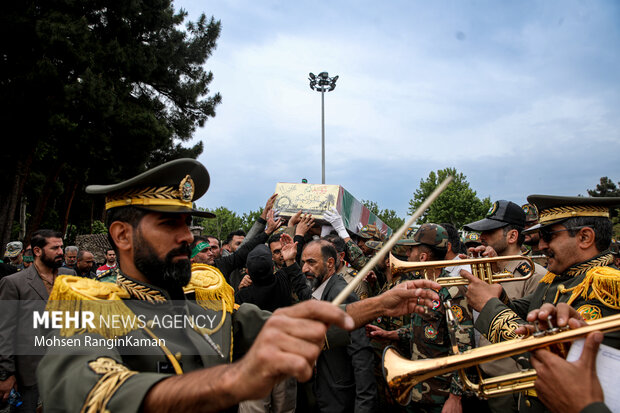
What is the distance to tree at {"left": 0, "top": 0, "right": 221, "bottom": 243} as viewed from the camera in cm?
1603

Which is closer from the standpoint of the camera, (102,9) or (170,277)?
(170,277)

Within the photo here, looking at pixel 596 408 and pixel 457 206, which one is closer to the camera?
pixel 596 408

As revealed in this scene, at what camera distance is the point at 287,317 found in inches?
51.0

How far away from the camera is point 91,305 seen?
1.88 metres

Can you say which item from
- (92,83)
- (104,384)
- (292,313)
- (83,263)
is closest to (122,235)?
(104,384)

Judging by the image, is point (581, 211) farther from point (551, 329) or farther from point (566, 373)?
point (566, 373)

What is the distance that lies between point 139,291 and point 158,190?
61 cm

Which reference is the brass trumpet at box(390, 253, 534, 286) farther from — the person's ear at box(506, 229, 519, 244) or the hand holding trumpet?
the hand holding trumpet

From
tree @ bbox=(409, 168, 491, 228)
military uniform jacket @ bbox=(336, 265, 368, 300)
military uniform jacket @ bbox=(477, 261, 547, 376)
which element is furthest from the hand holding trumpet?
tree @ bbox=(409, 168, 491, 228)

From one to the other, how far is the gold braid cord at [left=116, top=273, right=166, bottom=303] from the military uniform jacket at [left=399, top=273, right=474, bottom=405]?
2.60 meters

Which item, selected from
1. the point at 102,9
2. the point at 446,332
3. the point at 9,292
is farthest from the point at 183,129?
the point at 446,332

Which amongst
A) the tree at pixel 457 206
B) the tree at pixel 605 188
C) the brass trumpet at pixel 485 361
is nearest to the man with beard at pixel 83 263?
the brass trumpet at pixel 485 361

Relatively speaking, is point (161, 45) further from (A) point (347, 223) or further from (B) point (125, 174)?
(A) point (347, 223)

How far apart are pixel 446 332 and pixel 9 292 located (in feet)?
17.8
